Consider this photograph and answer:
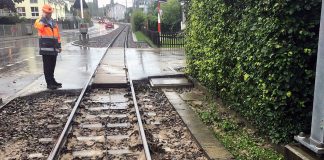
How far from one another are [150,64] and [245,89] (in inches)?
377

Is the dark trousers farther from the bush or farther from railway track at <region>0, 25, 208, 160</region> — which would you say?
the bush

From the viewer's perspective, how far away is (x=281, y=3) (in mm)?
4844

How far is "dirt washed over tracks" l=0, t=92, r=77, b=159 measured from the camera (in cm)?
570

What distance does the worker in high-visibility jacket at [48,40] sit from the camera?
995 cm

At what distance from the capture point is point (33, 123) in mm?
7145

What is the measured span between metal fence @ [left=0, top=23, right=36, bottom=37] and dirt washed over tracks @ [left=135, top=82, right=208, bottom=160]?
42086 mm

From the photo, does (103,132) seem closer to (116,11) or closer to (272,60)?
(272,60)

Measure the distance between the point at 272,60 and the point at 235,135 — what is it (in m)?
1.71

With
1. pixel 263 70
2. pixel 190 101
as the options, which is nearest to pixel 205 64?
pixel 190 101

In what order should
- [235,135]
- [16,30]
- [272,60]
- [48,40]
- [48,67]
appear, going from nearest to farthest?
[272,60] < [235,135] < [48,40] < [48,67] < [16,30]

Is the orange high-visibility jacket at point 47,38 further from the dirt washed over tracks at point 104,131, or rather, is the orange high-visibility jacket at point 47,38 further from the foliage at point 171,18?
the foliage at point 171,18

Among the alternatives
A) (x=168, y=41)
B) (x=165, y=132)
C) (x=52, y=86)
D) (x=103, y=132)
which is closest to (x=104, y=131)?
(x=103, y=132)

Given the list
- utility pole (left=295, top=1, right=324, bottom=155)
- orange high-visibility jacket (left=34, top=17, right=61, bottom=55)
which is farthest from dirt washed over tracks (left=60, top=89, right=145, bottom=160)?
utility pole (left=295, top=1, right=324, bottom=155)

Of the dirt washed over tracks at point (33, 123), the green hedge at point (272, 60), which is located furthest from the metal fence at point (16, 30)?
the green hedge at point (272, 60)
